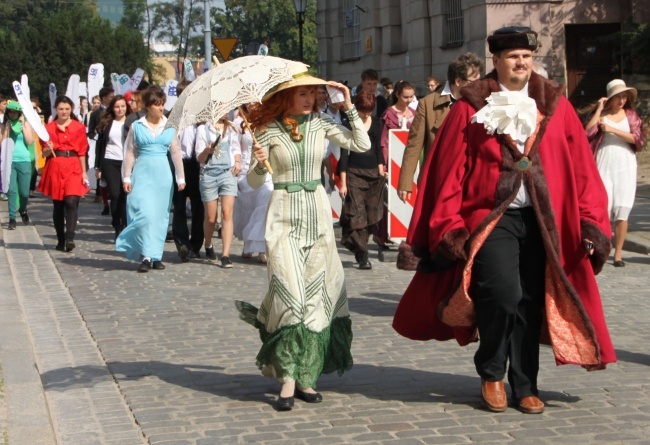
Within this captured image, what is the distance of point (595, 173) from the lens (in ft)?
20.2

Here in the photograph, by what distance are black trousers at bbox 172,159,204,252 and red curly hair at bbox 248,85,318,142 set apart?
660cm

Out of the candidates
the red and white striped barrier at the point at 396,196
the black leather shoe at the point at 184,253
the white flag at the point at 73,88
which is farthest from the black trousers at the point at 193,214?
the white flag at the point at 73,88

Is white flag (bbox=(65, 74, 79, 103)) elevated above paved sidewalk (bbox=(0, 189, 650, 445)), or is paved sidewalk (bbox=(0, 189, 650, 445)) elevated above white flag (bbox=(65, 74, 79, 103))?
white flag (bbox=(65, 74, 79, 103))

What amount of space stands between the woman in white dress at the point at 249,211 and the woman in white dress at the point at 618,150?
3.27 m

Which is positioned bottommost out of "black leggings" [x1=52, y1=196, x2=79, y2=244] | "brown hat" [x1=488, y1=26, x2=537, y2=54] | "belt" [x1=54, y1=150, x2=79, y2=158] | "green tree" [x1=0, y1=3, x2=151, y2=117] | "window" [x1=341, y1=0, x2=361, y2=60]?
"black leggings" [x1=52, y1=196, x2=79, y2=244]

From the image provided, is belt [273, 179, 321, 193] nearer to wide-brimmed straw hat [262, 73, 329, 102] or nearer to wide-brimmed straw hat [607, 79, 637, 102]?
wide-brimmed straw hat [262, 73, 329, 102]

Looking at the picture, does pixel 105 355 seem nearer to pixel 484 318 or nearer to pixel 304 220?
pixel 304 220

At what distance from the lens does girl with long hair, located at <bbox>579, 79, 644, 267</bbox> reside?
467 inches

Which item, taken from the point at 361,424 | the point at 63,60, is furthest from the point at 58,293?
the point at 63,60

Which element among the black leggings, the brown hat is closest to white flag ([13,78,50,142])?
the black leggings

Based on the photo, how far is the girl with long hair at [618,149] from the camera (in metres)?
11.9

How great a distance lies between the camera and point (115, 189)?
50.9 ft

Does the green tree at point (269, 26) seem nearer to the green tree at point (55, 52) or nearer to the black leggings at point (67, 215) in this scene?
the green tree at point (55, 52)

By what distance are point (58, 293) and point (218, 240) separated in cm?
443
